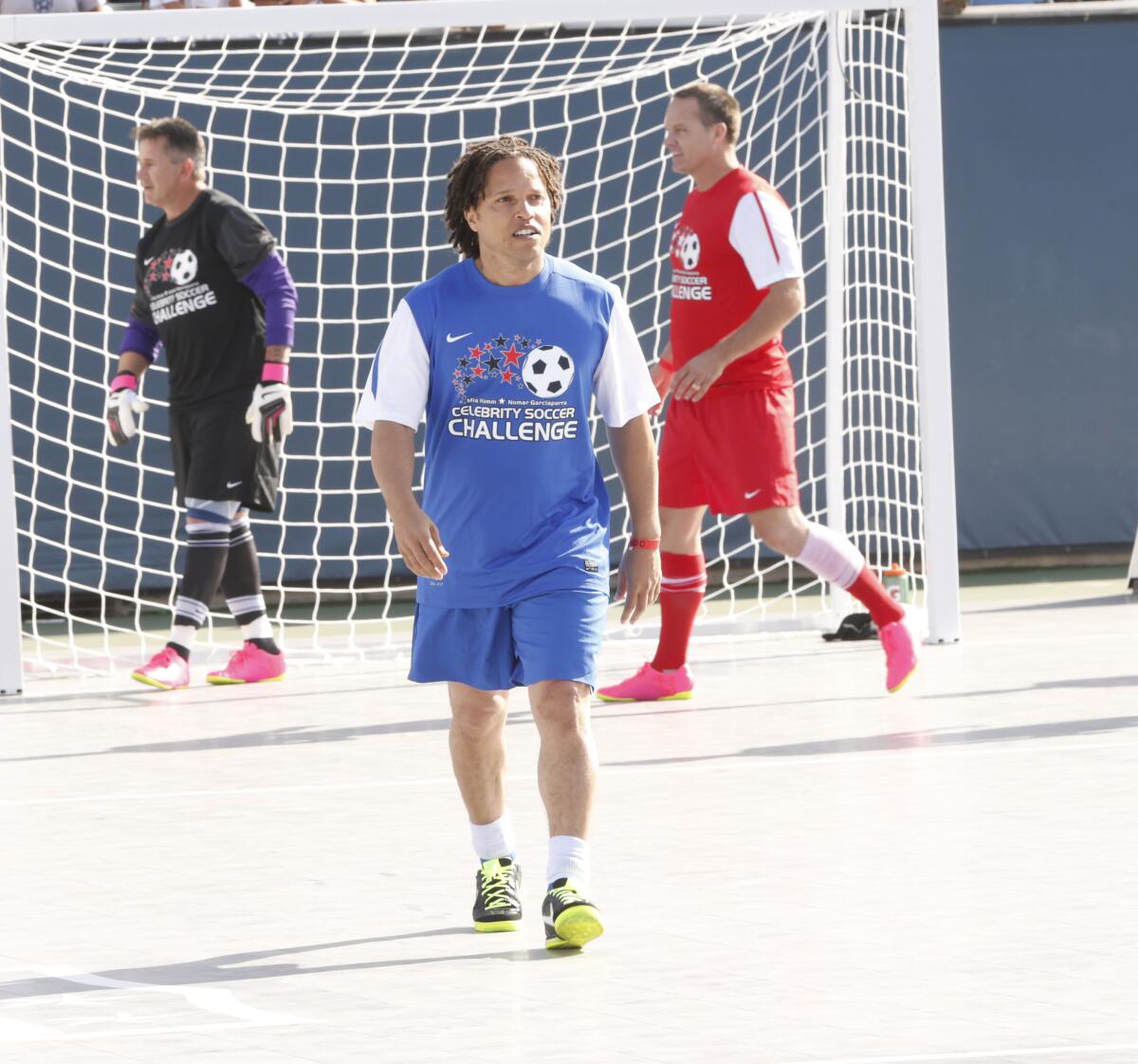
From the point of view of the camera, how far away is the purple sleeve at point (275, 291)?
8883 mm

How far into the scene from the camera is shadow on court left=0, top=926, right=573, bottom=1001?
4398 mm

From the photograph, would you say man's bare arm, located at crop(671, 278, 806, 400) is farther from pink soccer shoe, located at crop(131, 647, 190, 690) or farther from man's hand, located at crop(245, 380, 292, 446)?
pink soccer shoe, located at crop(131, 647, 190, 690)

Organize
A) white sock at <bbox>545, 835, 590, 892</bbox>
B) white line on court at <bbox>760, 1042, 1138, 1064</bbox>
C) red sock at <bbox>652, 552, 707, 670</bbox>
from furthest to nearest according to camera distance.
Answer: red sock at <bbox>652, 552, 707, 670</bbox>
white sock at <bbox>545, 835, 590, 892</bbox>
white line on court at <bbox>760, 1042, 1138, 1064</bbox>

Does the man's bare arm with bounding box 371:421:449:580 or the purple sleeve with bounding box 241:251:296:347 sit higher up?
the purple sleeve with bounding box 241:251:296:347

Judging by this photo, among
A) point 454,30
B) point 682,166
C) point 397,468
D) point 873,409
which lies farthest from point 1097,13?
point 397,468

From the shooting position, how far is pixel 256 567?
9.36 metres

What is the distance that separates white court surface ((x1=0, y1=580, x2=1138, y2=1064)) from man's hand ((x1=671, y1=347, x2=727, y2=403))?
1.15 m

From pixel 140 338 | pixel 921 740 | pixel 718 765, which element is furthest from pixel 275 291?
pixel 921 740

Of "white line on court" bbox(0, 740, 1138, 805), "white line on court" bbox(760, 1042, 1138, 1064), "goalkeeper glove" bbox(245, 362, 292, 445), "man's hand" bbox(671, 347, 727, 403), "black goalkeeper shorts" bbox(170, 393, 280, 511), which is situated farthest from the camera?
"black goalkeeper shorts" bbox(170, 393, 280, 511)

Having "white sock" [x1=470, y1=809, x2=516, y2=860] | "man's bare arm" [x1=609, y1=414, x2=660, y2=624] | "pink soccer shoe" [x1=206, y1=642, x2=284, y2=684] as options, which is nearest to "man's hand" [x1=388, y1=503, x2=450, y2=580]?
"man's bare arm" [x1=609, y1=414, x2=660, y2=624]

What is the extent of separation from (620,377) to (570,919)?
1.20 m

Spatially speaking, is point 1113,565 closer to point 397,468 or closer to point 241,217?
point 241,217

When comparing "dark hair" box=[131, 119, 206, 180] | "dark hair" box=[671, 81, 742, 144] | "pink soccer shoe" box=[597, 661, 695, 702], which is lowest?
"pink soccer shoe" box=[597, 661, 695, 702]

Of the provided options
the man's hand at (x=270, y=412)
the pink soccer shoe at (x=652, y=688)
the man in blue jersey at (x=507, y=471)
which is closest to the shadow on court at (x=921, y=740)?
the pink soccer shoe at (x=652, y=688)
